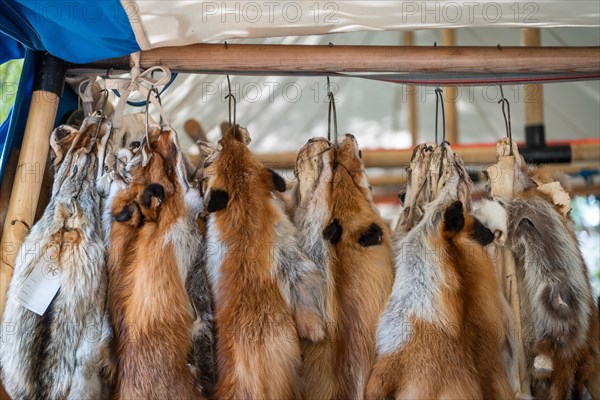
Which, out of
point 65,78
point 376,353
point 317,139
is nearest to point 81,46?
point 65,78

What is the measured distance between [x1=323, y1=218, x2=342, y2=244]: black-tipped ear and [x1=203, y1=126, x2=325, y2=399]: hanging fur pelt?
0.32 feet

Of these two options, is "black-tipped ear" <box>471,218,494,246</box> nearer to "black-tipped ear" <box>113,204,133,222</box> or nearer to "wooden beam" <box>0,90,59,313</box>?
"black-tipped ear" <box>113,204,133,222</box>

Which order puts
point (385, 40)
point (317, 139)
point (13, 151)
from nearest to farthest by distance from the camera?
point (13, 151), point (317, 139), point (385, 40)

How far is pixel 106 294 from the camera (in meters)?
1.74

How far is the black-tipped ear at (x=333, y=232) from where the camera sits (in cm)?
188

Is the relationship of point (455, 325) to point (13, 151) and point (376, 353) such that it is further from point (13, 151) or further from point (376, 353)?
point (13, 151)

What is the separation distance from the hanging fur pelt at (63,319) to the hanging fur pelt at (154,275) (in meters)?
0.05

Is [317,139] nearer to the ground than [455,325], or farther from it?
farther from it

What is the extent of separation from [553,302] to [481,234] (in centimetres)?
30

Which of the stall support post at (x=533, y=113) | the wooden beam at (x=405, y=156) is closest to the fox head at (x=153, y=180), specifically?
the wooden beam at (x=405, y=156)

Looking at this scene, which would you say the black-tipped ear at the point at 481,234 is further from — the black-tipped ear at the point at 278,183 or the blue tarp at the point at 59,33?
the blue tarp at the point at 59,33

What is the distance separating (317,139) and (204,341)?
0.76 metres

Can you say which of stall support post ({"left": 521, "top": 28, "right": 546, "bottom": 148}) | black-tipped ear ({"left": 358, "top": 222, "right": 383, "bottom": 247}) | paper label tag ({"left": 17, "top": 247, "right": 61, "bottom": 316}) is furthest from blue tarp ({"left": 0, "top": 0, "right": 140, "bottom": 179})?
stall support post ({"left": 521, "top": 28, "right": 546, "bottom": 148})

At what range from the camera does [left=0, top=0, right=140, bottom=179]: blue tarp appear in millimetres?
1702
